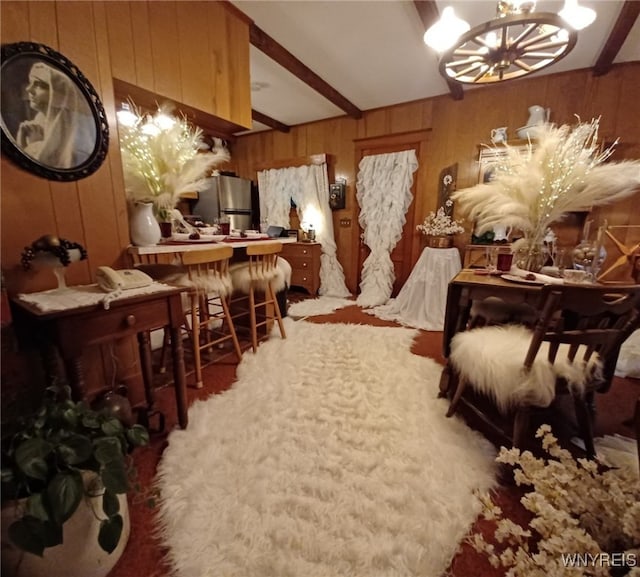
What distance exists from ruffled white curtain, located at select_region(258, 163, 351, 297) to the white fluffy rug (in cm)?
30

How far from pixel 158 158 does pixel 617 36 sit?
140 inches

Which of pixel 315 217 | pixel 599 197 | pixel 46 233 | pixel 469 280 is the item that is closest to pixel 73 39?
pixel 46 233

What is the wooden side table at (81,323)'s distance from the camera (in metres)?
1.09

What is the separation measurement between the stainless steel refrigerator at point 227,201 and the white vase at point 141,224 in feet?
9.71

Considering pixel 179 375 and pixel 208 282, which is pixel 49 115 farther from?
pixel 179 375

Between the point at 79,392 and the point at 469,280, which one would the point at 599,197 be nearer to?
the point at 469,280

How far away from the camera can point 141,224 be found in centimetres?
165

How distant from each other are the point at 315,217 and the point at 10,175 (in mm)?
3710

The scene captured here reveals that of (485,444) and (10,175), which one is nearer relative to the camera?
(10,175)

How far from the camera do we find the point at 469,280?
5.24 ft

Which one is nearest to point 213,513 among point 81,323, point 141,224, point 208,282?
point 81,323

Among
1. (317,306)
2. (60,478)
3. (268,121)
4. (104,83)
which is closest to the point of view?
(60,478)

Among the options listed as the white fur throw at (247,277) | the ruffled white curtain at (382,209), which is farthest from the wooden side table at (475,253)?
the white fur throw at (247,277)

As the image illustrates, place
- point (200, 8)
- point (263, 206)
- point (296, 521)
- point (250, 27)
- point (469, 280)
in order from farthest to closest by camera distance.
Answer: point (263, 206) < point (250, 27) < point (200, 8) < point (469, 280) < point (296, 521)
